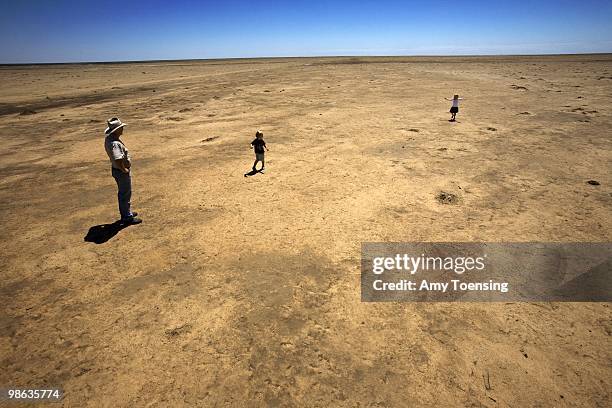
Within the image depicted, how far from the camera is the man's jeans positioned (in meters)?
5.95

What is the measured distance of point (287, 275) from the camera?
16.3ft

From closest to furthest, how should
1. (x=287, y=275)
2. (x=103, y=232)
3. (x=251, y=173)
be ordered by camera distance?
(x=287, y=275) → (x=103, y=232) → (x=251, y=173)

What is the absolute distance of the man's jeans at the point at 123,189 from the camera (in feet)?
19.5

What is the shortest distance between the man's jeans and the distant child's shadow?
0.23 meters

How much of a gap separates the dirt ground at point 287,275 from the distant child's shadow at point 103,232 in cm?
5

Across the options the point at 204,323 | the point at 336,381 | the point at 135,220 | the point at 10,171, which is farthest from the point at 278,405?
the point at 10,171

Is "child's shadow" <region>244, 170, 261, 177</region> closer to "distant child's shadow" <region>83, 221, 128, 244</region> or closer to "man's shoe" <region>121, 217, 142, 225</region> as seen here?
"man's shoe" <region>121, 217, 142, 225</region>

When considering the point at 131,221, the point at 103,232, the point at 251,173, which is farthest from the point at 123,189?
the point at 251,173

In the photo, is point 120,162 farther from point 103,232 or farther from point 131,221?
point 103,232

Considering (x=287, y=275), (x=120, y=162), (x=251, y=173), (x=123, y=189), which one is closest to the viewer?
(x=287, y=275)

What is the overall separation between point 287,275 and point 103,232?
158 inches

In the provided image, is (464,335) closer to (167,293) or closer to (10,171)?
(167,293)

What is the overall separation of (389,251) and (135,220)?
513cm

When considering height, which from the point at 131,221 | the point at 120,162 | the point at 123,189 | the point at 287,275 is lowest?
the point at 287,275
